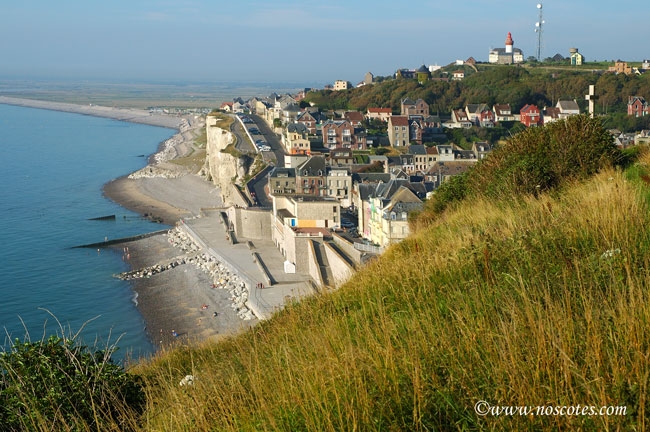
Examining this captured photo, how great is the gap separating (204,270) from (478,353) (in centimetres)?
2256

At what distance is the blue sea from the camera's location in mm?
19375

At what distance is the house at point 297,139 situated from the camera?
41594 millimetres

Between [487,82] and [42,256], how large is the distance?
41024 mm

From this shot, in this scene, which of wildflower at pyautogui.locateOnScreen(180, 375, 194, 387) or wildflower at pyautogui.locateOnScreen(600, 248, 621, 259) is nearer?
wildflower at pyautogui.locateOnScreen(600, 248, 621, 259)

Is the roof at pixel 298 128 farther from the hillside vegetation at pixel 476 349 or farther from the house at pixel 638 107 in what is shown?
the hillside vegetation at pixel 476 349

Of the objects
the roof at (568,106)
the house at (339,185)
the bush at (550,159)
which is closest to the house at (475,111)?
the roof at (568,106)

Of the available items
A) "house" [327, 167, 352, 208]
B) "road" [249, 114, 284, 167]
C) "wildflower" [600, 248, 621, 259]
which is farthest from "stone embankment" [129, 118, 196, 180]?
"wildflower" [600, 248, 621, 259]

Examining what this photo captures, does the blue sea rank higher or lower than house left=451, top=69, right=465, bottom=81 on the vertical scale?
lower

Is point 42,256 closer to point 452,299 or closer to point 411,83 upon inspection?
point 452,299

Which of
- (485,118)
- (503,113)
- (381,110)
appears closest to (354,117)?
(381,110)

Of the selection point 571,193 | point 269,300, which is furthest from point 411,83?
point 571,193

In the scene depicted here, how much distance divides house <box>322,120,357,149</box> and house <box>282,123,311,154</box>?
130 centimetres

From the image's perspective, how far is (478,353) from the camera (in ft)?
9.41

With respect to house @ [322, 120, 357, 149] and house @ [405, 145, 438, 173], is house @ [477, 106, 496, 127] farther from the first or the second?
house @ [405, 145, 438, 173]
